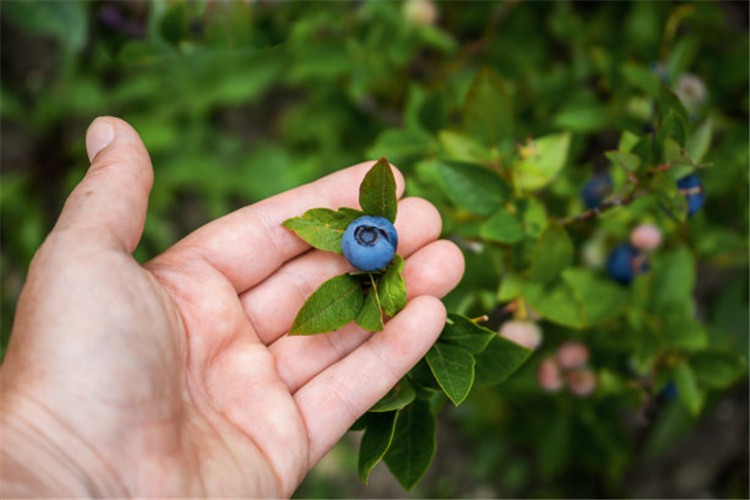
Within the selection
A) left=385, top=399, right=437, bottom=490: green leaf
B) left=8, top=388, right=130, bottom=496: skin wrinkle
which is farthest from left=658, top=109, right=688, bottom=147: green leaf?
left=8, top=388, right=130, bottom=496: skin wrinkle

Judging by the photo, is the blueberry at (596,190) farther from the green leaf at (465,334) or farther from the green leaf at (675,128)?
the green leaf at (465,334)

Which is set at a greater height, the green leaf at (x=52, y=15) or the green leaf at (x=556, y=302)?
the green leaf at (x=52, y=15)

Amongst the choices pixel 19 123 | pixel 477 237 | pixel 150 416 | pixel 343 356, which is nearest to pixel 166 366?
pixel 150 416

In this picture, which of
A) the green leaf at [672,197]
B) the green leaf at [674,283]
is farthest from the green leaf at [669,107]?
the green leaf at [674,283]

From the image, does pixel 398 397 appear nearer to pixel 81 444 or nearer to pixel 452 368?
pixel 452 368

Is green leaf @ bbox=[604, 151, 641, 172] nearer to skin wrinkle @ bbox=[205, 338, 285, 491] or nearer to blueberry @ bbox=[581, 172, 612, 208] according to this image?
blueberry @ bbox=[581, 172, 612, 208]

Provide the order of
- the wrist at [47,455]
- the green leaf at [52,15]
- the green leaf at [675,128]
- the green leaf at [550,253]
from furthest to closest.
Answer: the green leaf at [52,15] → the green leaf at [550,253] → the green leaf at [675,128] → the wrist at [47,455]

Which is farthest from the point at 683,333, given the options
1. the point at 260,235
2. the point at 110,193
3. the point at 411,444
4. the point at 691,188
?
the point at 110,193
